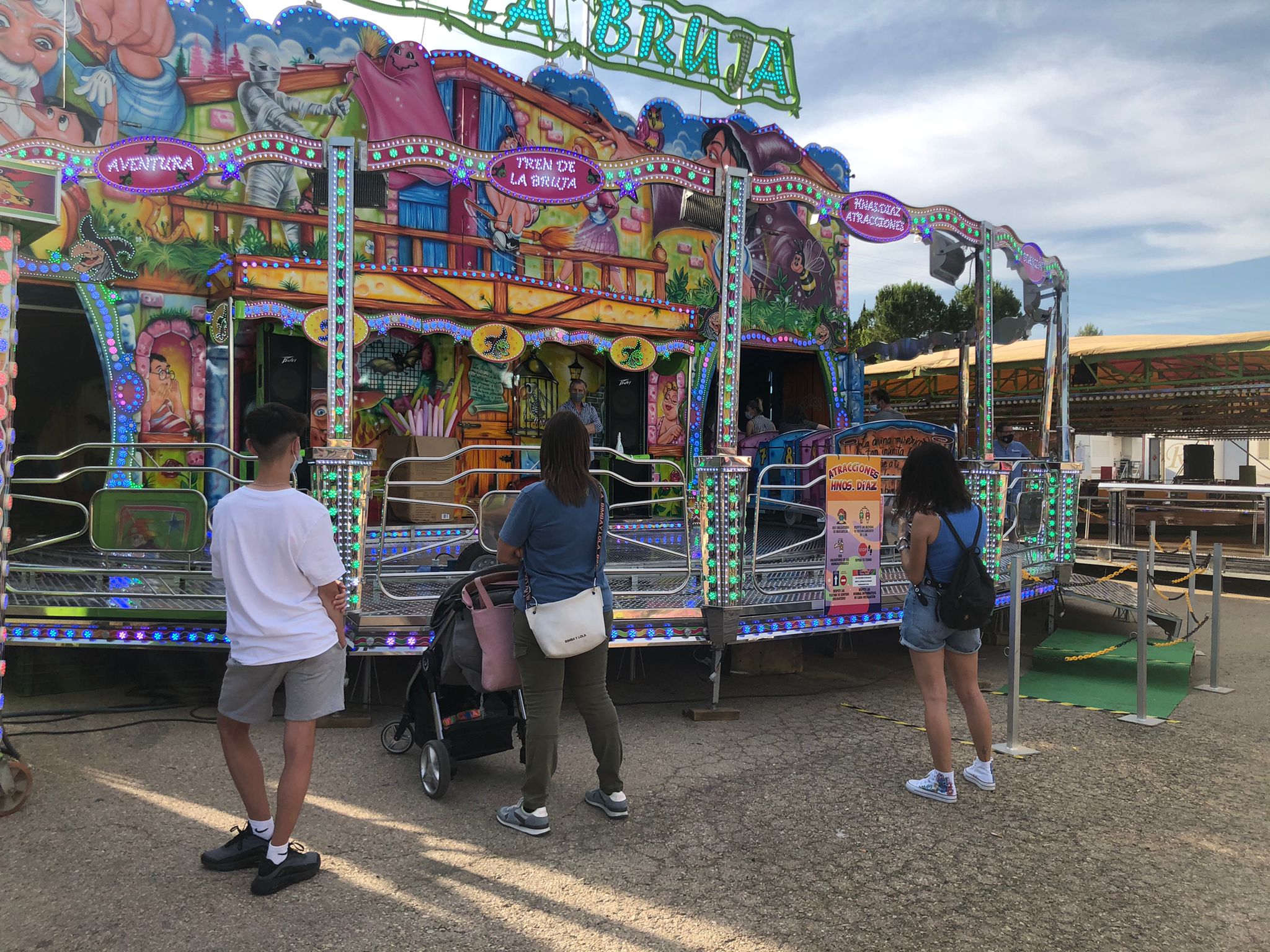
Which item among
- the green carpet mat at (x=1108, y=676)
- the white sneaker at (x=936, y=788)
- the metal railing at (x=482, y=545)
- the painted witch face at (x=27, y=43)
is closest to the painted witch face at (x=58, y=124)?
the painted witch face at (x=27, y=43)

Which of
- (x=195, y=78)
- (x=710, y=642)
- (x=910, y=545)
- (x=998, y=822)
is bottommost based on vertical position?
(x=998, y=822)

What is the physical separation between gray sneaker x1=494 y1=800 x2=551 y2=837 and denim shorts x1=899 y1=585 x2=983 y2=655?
2050 mm

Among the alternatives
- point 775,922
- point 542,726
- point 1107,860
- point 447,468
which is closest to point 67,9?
point 447,468

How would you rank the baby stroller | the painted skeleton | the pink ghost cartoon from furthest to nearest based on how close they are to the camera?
the pink ghost cartoon < the painted skeleton < the baby stroller

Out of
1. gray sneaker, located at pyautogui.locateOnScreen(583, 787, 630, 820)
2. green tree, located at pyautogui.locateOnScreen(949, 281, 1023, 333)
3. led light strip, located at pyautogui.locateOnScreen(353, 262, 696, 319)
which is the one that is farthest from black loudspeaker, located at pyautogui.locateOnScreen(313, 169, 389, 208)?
green tree, located at pyautogui.locateOnScreen(949, 281, 1023, 333)

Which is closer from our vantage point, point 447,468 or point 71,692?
point 71,692

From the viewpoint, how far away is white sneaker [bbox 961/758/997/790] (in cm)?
471

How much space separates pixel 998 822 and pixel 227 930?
346 centimetres

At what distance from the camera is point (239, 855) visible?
359 centimetres

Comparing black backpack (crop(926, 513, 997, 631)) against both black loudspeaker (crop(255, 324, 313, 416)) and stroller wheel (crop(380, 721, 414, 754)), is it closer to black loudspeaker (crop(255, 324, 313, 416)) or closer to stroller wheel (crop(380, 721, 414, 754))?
stroller wheel (crop(380, 721, 414, 754))

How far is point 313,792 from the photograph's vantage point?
454 cm

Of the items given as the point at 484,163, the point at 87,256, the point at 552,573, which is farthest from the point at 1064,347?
the point at 87,256

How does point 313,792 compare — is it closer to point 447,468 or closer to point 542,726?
point 542,726

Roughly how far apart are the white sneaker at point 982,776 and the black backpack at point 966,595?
0.87 m
